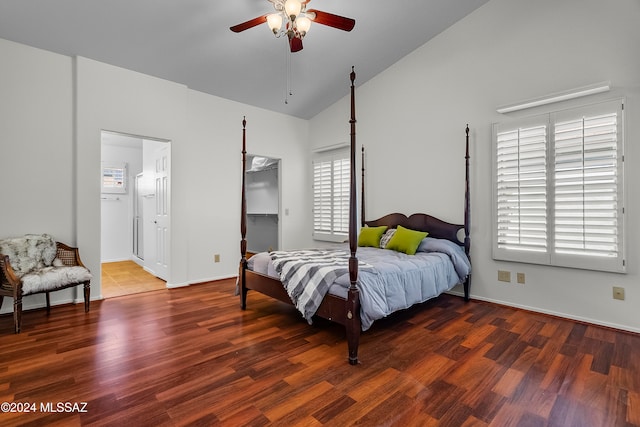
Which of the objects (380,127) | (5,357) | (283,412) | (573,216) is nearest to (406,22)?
(380,127)

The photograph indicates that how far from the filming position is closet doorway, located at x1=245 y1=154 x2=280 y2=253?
7273 mm

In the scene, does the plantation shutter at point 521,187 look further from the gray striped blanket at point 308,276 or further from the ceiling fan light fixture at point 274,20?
the ceiling fan light fixture at point 274,20

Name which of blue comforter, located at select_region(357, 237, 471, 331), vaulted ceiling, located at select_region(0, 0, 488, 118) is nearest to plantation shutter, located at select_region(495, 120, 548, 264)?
blue comforter, located at select_region(357, 237, 471, 331)

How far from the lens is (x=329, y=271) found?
2719 mm

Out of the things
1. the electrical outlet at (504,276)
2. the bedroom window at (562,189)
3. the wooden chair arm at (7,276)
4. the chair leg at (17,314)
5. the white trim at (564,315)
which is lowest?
the white trim at (564,315)

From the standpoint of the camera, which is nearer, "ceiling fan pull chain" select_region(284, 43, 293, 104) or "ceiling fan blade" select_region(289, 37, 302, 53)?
"ceiling fan blade" select_region(289, 37, 302, 53)

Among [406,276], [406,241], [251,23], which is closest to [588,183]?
[406,241]

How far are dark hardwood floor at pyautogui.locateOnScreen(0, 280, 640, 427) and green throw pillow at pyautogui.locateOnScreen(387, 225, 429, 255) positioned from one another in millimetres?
810

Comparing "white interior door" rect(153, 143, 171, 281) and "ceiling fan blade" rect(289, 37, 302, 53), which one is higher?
"ceiling fan blade" rect(289, 37, 302, 53)

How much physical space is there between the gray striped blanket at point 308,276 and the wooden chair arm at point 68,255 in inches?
90.2

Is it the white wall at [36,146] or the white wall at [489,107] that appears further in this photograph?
the white wall at [36,146]

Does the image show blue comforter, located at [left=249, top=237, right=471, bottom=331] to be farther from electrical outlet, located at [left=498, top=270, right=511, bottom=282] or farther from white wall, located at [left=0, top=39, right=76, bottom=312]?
white wall, located at [left=0, top=39, right=76, bottom=312]

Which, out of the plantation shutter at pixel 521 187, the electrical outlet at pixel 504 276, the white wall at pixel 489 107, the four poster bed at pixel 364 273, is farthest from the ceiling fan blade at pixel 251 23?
the electrical outlet at pixel 504 276

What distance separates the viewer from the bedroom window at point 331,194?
549 cm
